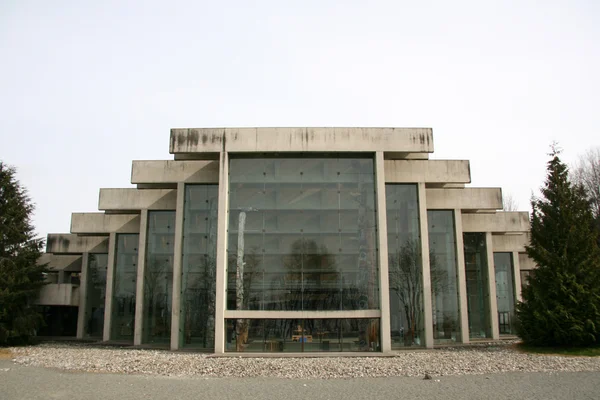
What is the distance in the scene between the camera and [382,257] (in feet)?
88.4

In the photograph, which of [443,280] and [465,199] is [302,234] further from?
[465,199]

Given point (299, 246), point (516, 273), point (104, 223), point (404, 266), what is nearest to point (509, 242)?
point (516, 273)

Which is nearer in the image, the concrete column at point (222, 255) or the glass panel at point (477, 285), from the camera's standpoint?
the concrete column at point (222, 255)

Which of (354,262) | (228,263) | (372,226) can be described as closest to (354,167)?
(372,226)

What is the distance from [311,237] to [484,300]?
1350cm

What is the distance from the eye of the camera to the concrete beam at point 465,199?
33.0 m

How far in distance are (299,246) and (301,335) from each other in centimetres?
429

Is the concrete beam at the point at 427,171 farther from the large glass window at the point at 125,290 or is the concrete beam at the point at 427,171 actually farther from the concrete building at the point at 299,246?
the large glass window at the point at 125,290

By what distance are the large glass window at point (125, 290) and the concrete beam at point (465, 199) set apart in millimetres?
18616

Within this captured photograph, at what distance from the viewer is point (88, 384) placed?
17.9 m

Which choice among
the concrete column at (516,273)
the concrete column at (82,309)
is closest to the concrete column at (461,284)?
the concrete column at (516,273)

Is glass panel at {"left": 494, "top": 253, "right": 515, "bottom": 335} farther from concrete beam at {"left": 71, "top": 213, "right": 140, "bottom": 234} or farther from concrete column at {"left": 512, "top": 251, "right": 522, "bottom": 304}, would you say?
concrete beam at {"left": 71, "top": 213, "right": 140, "bottom": 234}

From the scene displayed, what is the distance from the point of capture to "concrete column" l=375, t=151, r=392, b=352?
26.3 m

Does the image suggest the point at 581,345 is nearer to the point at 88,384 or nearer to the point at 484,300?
the point at 484,300
